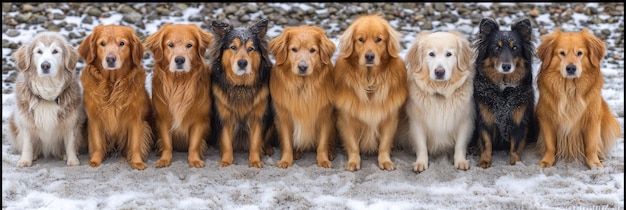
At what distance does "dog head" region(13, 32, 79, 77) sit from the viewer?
5285 mm

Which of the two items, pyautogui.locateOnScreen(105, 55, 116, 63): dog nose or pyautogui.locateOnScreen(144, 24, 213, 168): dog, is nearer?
pyautogui.locateOnScreen(105, 55, 116, 63): dog nose

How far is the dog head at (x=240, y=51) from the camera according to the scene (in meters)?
5.30

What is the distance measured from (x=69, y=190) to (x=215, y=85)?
1370mm

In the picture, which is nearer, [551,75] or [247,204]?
[247,204]

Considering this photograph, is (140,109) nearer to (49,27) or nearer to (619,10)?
(49,27)

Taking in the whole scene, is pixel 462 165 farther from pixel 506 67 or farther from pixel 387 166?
pixel 506 67

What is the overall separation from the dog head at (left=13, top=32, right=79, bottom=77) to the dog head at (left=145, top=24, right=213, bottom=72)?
2.09 feet

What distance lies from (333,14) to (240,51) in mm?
5286

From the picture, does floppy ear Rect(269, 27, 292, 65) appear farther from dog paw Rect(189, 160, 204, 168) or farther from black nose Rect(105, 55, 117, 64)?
black nose Rect(105, 55, 117, 64)

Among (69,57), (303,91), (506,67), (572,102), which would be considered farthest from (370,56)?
(69,57)

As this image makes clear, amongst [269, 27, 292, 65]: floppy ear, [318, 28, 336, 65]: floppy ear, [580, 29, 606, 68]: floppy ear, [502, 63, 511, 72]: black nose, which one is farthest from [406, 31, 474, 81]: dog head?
[269, 27, 292, 65]: floppy ear

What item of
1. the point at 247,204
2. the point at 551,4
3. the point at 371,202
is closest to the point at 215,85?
the point at 247,204

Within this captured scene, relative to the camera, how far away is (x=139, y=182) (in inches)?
206

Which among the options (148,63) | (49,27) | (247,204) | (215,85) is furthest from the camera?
(49,27)
